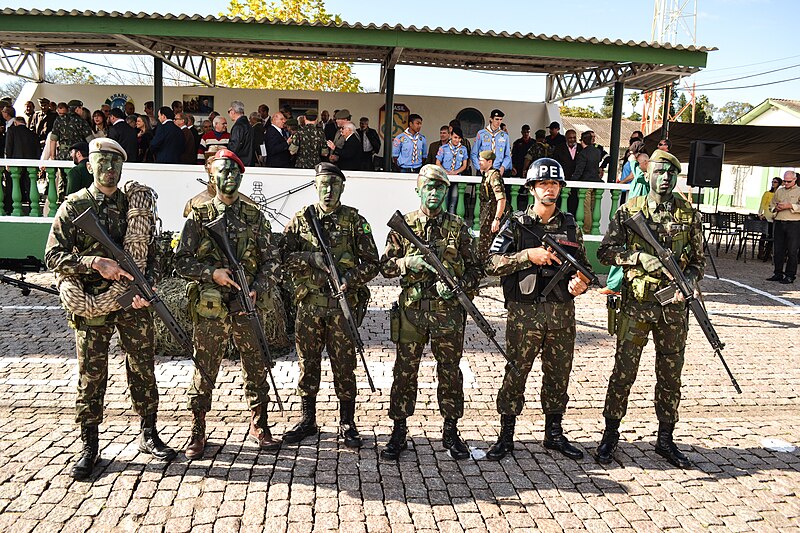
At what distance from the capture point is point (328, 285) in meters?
4.58

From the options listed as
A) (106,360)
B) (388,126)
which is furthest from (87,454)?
(388,126)

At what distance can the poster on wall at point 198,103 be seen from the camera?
1522 cm

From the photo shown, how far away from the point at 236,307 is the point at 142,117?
9243 millimetres

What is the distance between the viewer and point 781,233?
12297mm

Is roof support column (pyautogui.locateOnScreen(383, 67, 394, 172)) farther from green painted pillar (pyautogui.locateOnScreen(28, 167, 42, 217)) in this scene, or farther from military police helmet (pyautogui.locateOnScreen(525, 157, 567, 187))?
military police helmet (pyautogui.locateOnScreen(525, 157, 567, 187))

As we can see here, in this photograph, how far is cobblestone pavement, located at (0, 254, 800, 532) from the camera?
12.4 ft

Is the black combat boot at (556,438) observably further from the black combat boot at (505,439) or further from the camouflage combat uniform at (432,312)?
the camouflage combat uniform at (432,312)

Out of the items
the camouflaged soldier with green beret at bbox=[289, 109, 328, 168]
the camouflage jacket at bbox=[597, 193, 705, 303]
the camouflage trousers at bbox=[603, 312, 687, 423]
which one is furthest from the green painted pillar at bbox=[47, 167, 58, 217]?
the camouflage trousers at bbox=[603, 312, 687, 423]

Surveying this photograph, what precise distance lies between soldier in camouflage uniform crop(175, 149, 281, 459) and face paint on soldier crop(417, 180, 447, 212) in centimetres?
114

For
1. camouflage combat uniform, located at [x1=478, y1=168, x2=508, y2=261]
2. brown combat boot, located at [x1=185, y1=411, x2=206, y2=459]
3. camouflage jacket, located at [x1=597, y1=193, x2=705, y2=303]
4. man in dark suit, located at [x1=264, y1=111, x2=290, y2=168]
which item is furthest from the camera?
man in dark suit, located at [x1=264, y1=111, x2=290, y2=168]

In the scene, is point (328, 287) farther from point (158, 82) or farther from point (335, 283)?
point (158, 82)

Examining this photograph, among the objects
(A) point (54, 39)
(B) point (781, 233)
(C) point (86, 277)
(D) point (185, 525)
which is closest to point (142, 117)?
(A) point (54, 39)

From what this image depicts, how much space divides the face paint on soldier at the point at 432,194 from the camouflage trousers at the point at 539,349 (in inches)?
36.0

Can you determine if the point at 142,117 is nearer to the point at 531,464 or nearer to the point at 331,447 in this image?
the point at 331,447
